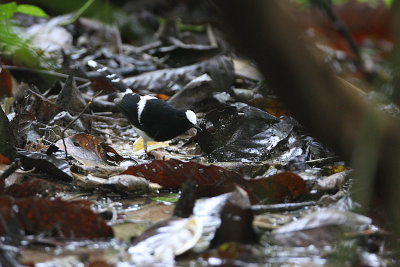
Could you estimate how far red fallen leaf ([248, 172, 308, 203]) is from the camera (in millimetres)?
2270

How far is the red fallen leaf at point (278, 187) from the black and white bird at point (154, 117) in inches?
64.6

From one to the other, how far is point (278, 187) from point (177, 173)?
487 mm

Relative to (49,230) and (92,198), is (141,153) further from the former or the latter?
(49,230)

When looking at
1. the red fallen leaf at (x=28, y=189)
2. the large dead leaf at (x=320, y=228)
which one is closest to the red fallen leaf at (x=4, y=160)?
the red fallen leaf at (x=28, y=189)

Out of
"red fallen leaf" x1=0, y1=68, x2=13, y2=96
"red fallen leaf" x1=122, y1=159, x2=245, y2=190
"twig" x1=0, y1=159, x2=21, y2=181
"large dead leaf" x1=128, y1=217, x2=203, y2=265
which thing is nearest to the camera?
"large dead leaf" x1=128, y1=217, x2=203, y2=265

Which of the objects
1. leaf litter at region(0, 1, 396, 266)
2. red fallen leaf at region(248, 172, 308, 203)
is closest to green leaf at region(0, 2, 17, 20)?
leaf litter at region(0, 1, 396, 266)

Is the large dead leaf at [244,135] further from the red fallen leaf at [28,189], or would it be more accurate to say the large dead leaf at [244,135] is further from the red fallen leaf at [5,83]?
the red fallen leaf at [5,83]

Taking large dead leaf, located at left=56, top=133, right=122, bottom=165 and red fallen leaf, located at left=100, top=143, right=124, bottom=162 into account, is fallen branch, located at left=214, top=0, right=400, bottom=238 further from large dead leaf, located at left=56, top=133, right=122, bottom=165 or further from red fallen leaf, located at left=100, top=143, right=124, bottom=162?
red fallen leaf, located at left=100, top=143, right=124, bottom=162

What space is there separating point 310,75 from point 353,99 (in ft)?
0.42

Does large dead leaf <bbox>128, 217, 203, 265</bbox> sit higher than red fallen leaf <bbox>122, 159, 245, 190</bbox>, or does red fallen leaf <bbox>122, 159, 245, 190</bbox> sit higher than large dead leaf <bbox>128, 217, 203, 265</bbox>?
red fallen leaf <bbox>122, 159, 245, 190</bbox>

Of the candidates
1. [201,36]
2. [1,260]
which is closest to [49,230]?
[1,260]

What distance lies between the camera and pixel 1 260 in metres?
1.52

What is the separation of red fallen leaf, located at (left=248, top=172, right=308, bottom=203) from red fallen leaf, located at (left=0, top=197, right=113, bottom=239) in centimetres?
69

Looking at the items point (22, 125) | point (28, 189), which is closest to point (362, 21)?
point (22, 125)
